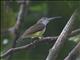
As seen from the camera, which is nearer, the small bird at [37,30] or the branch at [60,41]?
the branch at [60,41]

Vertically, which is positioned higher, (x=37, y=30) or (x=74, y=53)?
(x=74, y=53)

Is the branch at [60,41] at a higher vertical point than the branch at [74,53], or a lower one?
higher

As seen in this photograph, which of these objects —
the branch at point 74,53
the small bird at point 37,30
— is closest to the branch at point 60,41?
the branch at point 74,53

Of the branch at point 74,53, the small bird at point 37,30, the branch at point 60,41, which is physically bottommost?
the small bird at point 37,30

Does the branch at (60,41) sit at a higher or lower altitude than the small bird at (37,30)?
higher

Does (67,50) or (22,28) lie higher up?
(67,50)

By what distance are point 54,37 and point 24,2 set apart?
38 cm

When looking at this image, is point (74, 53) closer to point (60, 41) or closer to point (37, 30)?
point (60, 41)

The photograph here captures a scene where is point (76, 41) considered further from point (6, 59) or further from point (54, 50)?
point (6, 59)

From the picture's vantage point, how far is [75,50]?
16.7 inches

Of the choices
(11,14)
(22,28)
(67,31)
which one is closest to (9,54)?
(67,31)

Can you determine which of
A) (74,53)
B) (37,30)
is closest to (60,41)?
(74,53)

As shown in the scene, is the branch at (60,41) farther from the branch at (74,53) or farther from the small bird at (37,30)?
the small bird at (37,30)

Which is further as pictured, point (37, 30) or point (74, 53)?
point (37, 30)
